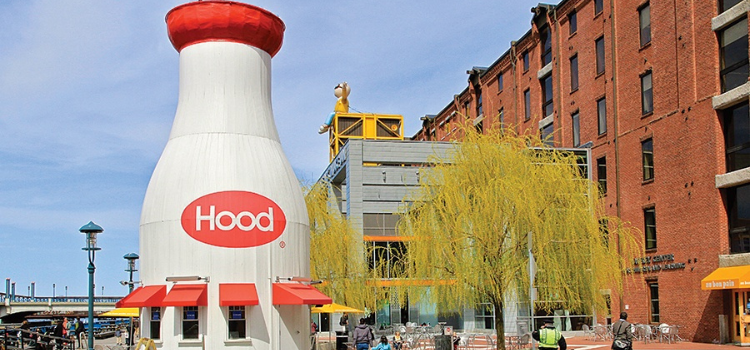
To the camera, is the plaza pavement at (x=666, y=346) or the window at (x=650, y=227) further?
the window at (x=650, y=227)

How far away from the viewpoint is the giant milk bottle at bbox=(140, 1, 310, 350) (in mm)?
17688

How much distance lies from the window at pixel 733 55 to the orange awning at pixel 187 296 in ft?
75.0

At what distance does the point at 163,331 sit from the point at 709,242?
2268 centimetres

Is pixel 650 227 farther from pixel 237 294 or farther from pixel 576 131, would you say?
pixel 237 294

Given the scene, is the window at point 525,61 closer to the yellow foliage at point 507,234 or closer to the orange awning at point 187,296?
the yellow foliage at point 507,234

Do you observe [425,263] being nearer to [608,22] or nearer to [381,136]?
[608,22]

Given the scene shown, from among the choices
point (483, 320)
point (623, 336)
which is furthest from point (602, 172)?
point (623, 336)

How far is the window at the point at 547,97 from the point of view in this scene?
48.3 metres

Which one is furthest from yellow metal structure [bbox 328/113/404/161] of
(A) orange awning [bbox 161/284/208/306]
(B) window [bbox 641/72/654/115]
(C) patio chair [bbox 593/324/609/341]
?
(A) orange awning [bbox 161/284/208/306]

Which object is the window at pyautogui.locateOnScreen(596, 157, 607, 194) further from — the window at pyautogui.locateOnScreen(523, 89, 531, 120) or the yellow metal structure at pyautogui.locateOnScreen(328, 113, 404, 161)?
the yellow metal structure at pyautogui.locateOnScreen(328, 113, 404, 161)

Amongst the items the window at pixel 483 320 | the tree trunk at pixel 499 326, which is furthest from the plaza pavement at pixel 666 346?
the window at pixel 483 320

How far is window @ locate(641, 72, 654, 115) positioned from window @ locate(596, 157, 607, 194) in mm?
4645

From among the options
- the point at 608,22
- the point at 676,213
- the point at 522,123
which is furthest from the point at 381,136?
the point at 676,213

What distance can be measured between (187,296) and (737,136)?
23217 millimetres
